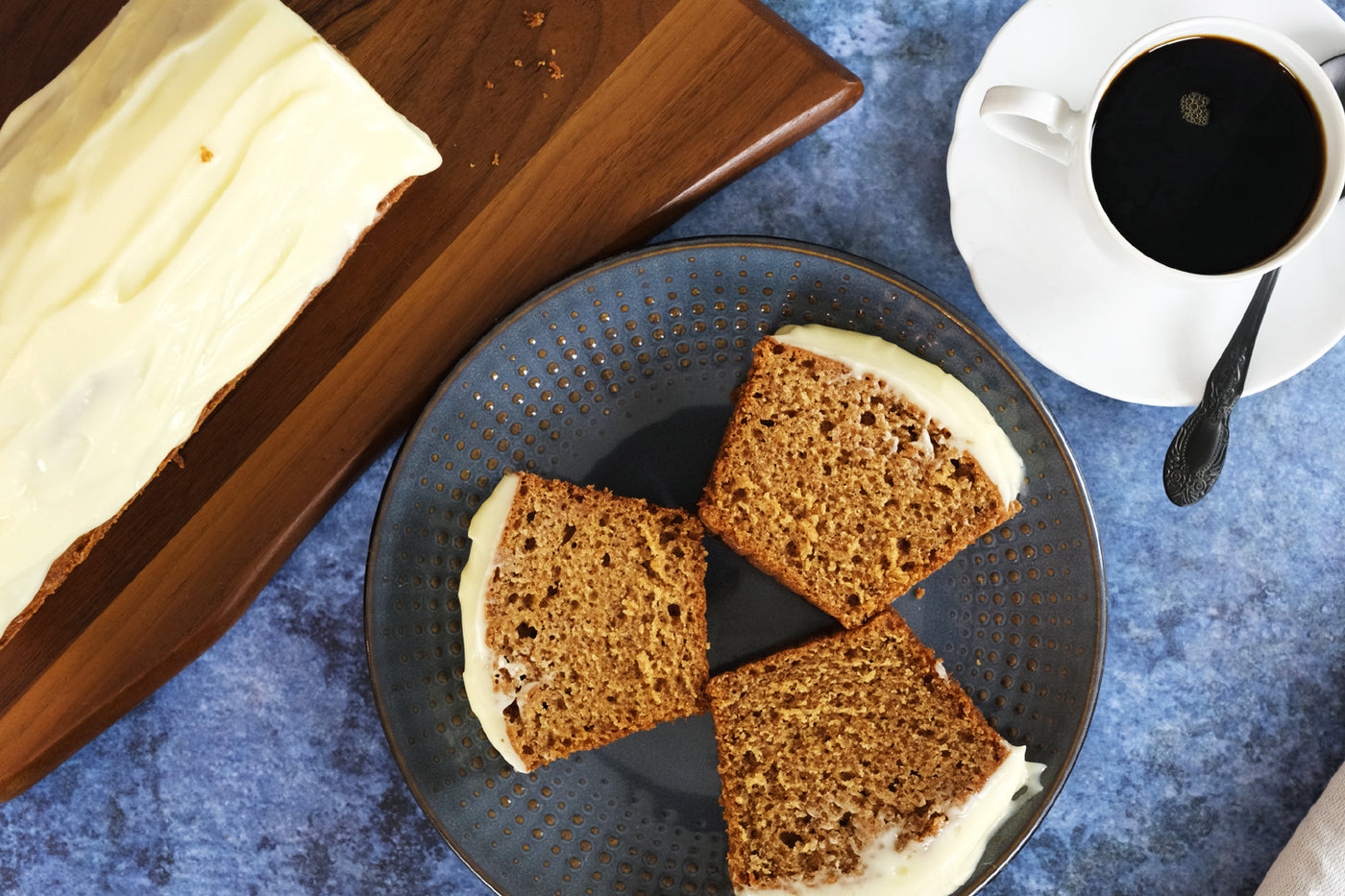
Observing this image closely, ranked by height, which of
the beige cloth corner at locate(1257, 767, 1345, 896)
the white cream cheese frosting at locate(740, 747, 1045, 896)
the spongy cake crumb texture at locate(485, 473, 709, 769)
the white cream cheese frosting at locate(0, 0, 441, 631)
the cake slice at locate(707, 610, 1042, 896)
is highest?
the white cream cheese frosting at locate(0, 0, 441, 631)

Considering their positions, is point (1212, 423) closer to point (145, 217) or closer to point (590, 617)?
point (590, 617)

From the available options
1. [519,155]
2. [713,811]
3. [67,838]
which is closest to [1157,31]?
[519,155]

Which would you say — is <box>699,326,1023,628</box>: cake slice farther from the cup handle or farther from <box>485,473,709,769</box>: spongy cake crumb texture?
the cup handle

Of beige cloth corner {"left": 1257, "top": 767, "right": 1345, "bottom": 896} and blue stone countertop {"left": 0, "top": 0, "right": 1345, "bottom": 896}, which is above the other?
blue stone countertop {"left": 0, "top": 0, "right": 1345, "bottom": 896}

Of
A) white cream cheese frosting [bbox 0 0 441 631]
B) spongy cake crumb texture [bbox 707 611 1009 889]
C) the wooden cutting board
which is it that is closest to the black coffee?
the wooden cutting board

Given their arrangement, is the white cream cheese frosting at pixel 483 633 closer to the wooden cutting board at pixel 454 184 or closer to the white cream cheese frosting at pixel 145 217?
the wooden cutting board at pixel 454 184

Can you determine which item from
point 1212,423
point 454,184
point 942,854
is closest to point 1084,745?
point 942,854
